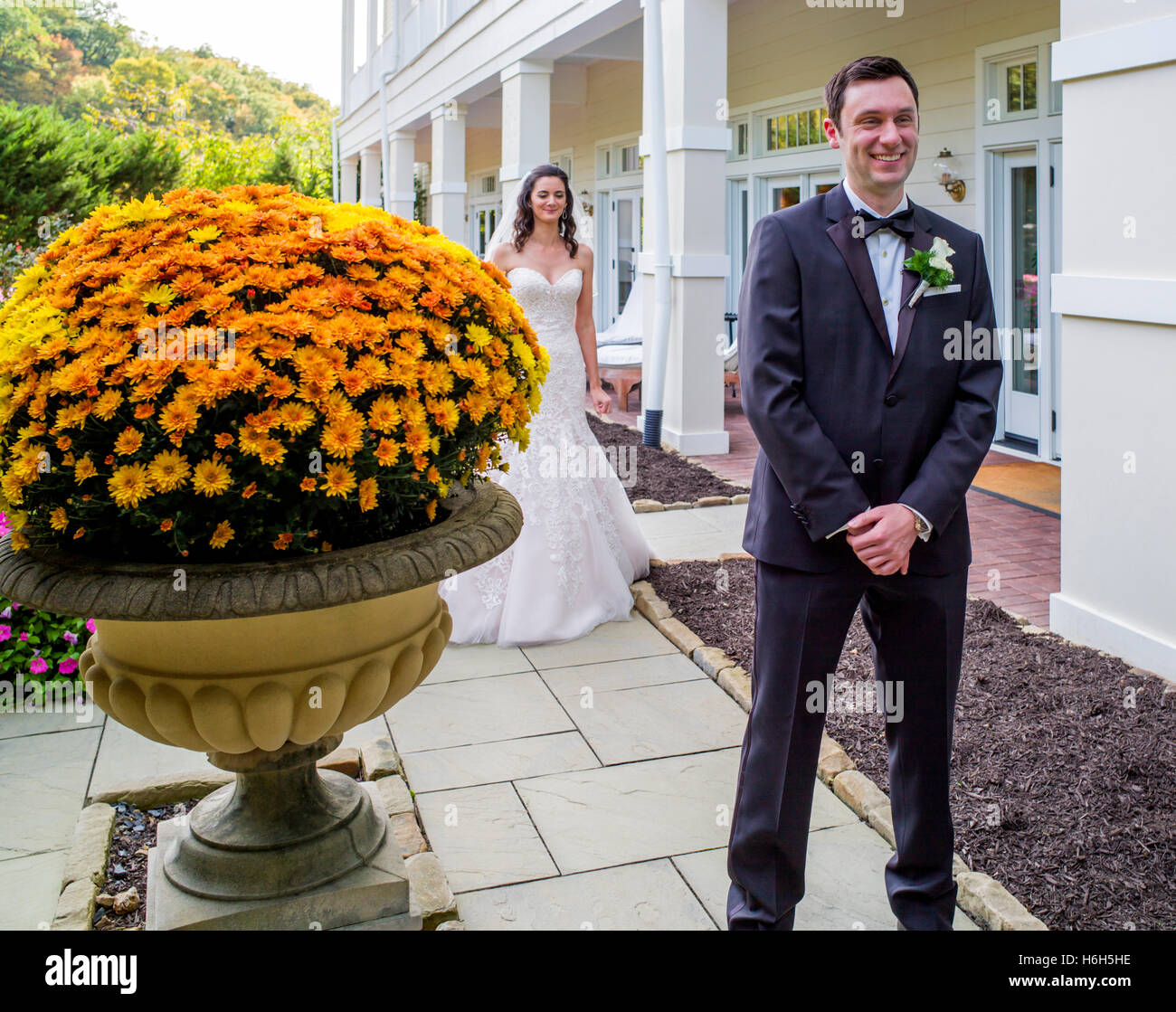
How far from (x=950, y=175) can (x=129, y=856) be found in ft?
27.5

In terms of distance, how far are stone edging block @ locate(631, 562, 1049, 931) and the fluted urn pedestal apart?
1.44 metres

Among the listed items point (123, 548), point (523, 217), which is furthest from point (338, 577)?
point (523, 217)

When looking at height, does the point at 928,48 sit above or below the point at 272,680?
above

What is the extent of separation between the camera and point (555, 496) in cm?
526

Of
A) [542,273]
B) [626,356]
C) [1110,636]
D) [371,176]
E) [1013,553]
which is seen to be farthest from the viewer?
[371,176]

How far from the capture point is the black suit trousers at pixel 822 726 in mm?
2443

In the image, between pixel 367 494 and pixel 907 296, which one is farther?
pixel 907 296

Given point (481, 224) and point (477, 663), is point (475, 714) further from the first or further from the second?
point (481, 224)

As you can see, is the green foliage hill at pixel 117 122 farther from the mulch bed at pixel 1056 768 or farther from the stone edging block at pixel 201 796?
the mulch bed at pixel 1056 768

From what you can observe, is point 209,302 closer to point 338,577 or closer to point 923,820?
point 338,577

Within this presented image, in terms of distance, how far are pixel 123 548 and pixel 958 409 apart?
1.77 meters

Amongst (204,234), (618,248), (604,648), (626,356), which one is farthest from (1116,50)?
(618,248)

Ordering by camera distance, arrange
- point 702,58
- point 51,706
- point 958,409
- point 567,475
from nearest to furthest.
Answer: point 958,409 → point 51,706 → point 567,475 → point 702,58
